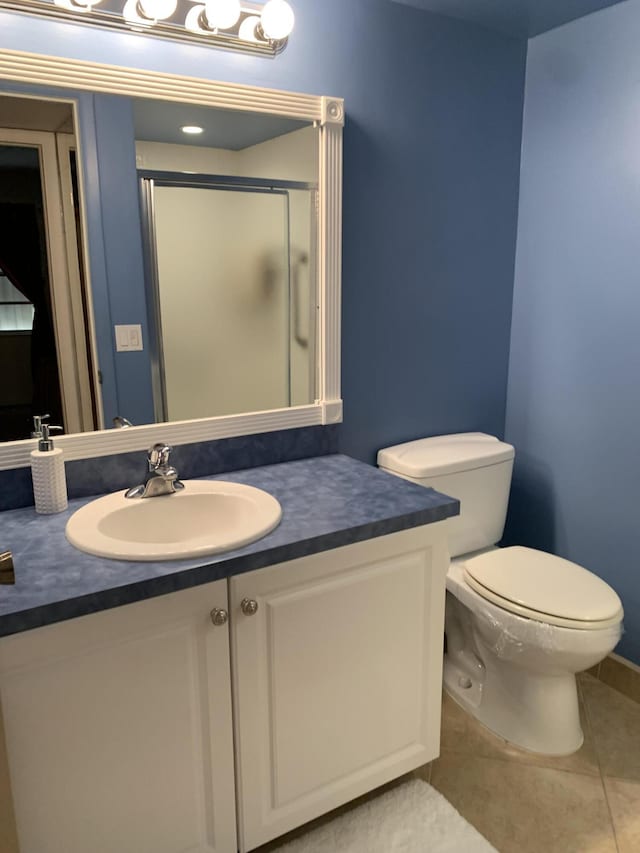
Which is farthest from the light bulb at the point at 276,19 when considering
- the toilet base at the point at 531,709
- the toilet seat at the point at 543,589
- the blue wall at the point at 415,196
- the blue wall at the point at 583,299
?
the toilet base at the point at 531,709

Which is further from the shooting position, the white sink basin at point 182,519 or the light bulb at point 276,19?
the light bulb at point 276,19

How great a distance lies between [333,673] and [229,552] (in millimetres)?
420

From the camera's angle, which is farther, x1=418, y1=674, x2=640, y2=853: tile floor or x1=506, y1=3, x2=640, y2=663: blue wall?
x1=506, y1=3, x2=640, y2=663: blue wall

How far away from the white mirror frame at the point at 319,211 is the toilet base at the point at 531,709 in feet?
2.97

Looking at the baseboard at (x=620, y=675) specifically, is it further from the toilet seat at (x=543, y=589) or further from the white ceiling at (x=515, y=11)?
the white ceiling at (x=515, y=11)

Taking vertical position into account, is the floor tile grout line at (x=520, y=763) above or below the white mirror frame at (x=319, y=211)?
below

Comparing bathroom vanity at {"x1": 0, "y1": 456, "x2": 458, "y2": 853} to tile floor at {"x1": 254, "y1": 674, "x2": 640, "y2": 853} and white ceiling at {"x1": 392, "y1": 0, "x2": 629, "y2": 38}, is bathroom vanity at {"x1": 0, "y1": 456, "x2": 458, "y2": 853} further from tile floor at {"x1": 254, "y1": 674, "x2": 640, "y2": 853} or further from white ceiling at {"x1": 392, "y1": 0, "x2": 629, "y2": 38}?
white ceiling at {"x1": 392, "y1": 0, "x2": 629, "y2": 38}

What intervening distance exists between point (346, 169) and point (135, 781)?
1555 millimetres

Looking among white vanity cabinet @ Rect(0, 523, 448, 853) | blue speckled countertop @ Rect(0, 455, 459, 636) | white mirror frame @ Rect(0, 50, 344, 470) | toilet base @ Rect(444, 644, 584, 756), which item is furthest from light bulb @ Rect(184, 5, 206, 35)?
toilet base @ Rect(444, 644, 584, 756)

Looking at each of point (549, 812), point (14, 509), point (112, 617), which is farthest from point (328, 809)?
point (14, 509)

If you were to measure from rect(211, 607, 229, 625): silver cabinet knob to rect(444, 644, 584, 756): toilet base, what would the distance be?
102 centimetres

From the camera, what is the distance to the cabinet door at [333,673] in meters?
1.36

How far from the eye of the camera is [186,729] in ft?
4.24

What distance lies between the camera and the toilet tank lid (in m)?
1.94
